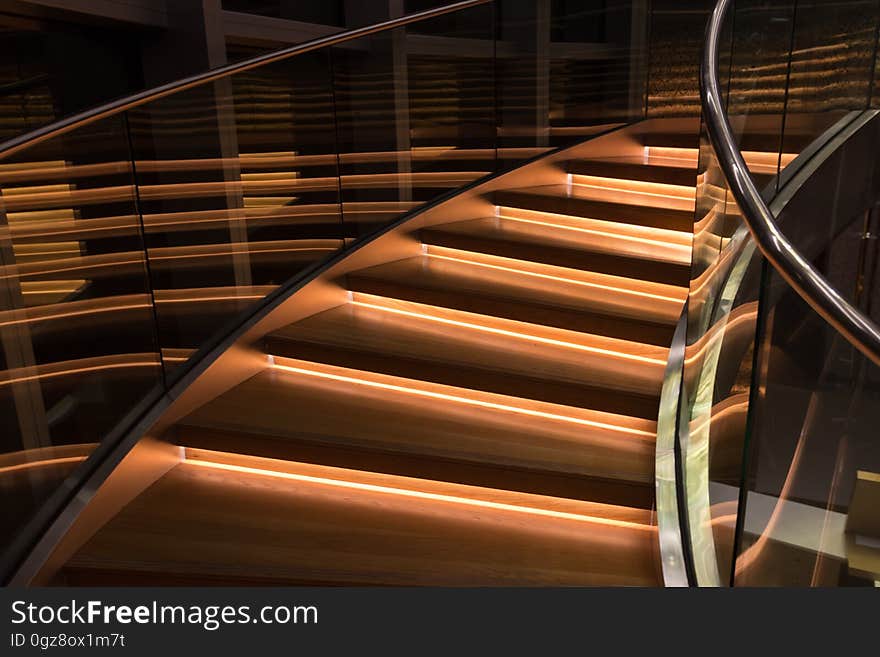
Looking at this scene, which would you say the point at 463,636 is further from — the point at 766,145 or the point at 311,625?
the point at 766,145

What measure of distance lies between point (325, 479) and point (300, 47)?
1.60m

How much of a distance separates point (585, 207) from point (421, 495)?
199 cm

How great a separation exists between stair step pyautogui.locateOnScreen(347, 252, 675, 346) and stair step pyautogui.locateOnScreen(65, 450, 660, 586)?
855 millimetres

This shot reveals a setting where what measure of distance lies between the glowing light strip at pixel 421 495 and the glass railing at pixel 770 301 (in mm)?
286

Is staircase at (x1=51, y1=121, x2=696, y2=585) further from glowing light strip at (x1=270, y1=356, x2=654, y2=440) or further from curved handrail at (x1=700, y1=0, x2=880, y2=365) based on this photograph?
curved handrail at (x1=700, y1=0, x2=880, y2=365)

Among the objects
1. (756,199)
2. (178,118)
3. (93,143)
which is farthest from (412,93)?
(756,199)

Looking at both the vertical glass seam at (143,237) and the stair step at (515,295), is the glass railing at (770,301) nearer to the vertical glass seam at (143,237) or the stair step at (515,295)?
the stair step at (515,295)

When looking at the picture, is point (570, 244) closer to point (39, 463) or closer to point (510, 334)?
point (510, 334)

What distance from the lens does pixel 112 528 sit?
99.0 inches

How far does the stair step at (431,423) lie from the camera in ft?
8.67

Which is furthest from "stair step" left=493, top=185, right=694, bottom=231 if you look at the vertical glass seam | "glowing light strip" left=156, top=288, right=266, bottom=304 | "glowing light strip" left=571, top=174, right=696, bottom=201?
the vertical glass seam

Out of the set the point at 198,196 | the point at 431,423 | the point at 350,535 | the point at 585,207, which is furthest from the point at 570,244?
the point at 350,535

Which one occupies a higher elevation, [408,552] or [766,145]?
[766,145]

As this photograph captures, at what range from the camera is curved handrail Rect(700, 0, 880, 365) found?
131cm
